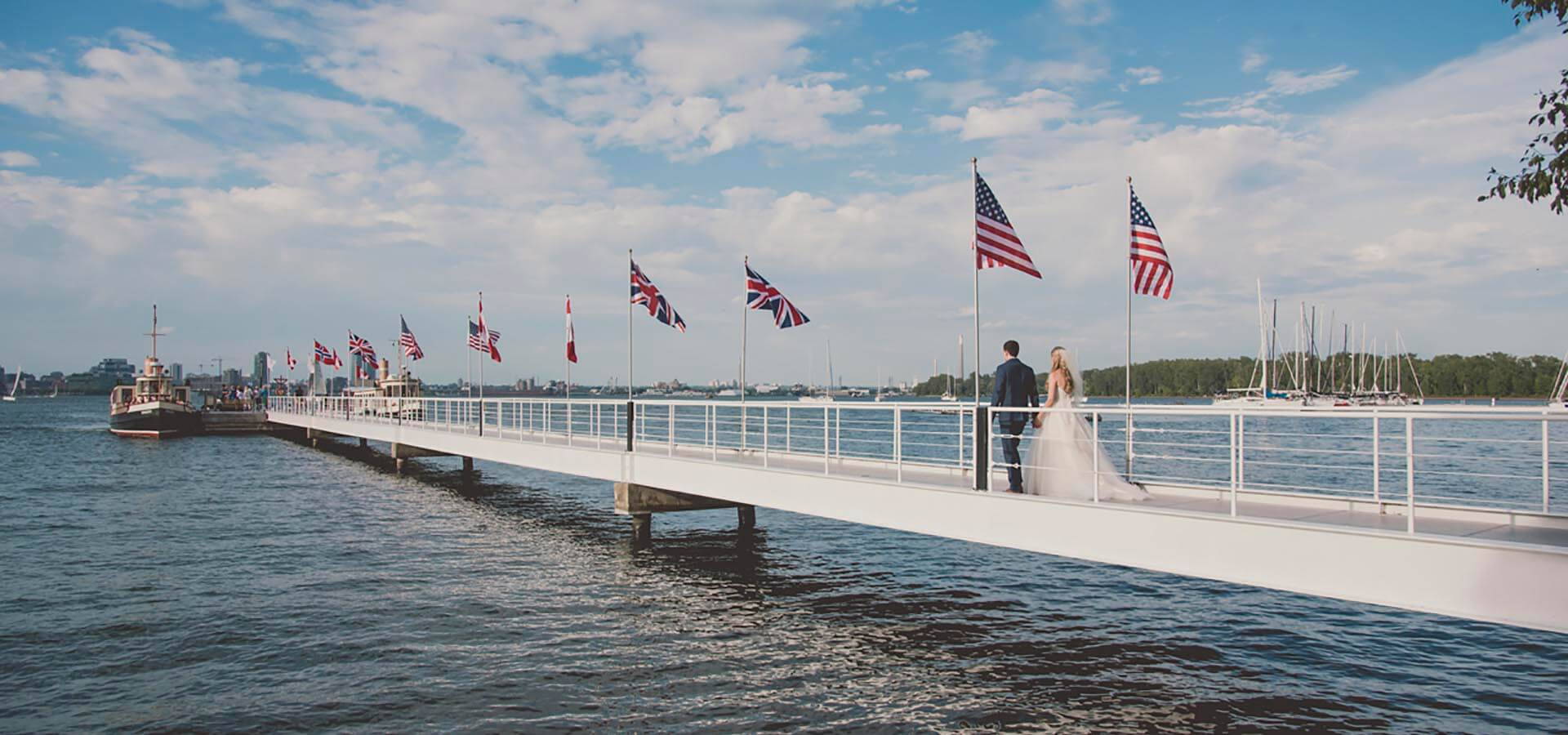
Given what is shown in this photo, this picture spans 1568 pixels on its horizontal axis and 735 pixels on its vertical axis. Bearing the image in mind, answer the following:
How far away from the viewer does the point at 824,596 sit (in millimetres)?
16266

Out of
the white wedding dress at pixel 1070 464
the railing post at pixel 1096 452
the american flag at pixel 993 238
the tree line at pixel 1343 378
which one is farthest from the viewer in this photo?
the tree line at pixel 1343 378

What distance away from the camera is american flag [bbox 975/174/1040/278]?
12992 mm

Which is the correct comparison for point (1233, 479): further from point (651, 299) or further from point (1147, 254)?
point (651, 299)

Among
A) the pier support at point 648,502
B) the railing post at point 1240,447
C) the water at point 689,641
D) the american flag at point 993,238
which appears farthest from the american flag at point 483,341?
the railing post at point 1240,447

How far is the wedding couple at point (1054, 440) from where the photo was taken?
453 inches

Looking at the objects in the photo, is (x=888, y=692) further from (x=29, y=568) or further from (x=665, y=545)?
(x=29, y=568)

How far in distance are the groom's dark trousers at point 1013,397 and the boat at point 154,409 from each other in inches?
2932

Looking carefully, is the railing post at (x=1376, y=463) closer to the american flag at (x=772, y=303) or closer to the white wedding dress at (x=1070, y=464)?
the white wedding dress at (x=1070, y=464)

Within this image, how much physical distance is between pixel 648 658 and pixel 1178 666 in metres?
6.99

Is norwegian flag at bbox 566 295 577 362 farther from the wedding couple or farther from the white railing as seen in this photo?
the wedding couple

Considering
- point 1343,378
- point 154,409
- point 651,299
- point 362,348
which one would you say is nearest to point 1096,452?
point 651,299

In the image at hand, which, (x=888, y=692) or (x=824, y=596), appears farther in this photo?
(x=824, y=596)

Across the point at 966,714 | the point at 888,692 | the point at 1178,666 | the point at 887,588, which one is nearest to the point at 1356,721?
the point at 1178,666

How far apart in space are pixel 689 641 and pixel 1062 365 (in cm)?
654
